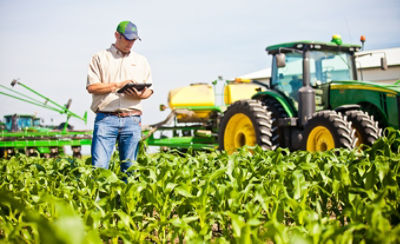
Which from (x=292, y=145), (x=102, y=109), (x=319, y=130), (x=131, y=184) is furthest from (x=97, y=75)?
(x=292, y=145)

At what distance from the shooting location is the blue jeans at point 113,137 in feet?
12.4

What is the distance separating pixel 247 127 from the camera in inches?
294

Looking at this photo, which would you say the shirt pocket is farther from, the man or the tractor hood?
the tractor hood

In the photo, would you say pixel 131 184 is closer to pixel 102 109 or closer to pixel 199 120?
pixel 102 109

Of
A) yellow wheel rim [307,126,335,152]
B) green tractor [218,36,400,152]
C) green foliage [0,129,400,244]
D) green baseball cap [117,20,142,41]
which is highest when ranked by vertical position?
green baseball cap [117,20,142,41]

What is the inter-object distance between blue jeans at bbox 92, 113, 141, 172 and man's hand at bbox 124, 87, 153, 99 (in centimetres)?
23

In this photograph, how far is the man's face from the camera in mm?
3791

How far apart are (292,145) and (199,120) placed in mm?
4053

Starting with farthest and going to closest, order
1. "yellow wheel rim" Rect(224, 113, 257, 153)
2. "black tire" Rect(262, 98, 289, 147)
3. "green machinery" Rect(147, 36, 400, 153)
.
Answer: "yellow wheel rim" Rect(224, 113, 257, 153), "black tire" Rect(262, 98, 289, 147), "green machinery" Rect(147, 36, 400, 153)

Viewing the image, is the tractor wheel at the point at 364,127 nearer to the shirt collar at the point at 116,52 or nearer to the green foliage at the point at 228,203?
the green foliage at the point at 228,203

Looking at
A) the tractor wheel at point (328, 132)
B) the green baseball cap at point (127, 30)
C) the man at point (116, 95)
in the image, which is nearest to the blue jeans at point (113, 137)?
the man at point (116, 95)

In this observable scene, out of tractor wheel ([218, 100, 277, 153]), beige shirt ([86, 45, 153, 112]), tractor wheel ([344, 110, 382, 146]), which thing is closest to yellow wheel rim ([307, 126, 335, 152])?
tractor wheel ([344, 110, 382, 146])

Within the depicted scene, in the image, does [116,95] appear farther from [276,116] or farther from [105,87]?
[276,116]

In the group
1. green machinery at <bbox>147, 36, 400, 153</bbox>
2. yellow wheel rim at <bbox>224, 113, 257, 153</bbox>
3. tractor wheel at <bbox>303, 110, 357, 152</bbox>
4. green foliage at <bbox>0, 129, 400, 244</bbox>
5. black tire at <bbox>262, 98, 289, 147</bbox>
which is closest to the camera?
green foliage at <bbox>0, 129, 400, 244</bbox>
